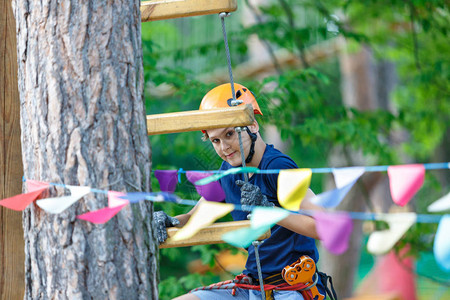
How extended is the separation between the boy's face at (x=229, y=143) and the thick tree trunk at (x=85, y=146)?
619 millimetres

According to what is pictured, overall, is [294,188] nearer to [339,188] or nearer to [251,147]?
[339,188]

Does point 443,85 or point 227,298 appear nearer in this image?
point 227,298

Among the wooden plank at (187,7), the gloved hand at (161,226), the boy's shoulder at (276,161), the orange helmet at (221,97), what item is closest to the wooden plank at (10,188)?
the gloved hand at (161,226)

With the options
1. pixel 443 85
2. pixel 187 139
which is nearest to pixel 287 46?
pixel 187 139

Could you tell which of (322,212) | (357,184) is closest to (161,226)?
(322,212)

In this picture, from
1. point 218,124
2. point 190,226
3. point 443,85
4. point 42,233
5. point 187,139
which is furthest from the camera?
point 443,85

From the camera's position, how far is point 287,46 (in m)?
4.98

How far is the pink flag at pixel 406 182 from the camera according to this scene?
61.8 inches

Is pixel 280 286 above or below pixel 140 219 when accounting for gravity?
below

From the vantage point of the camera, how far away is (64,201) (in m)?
1.67

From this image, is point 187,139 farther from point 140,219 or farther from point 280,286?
point 140,219

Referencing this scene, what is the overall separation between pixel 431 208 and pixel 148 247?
90 centimetres

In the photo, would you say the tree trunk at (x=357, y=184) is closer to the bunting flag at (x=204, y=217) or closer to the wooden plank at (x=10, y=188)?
the wooden plank at (x=10, y=188)

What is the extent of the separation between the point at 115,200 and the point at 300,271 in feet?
3.32
